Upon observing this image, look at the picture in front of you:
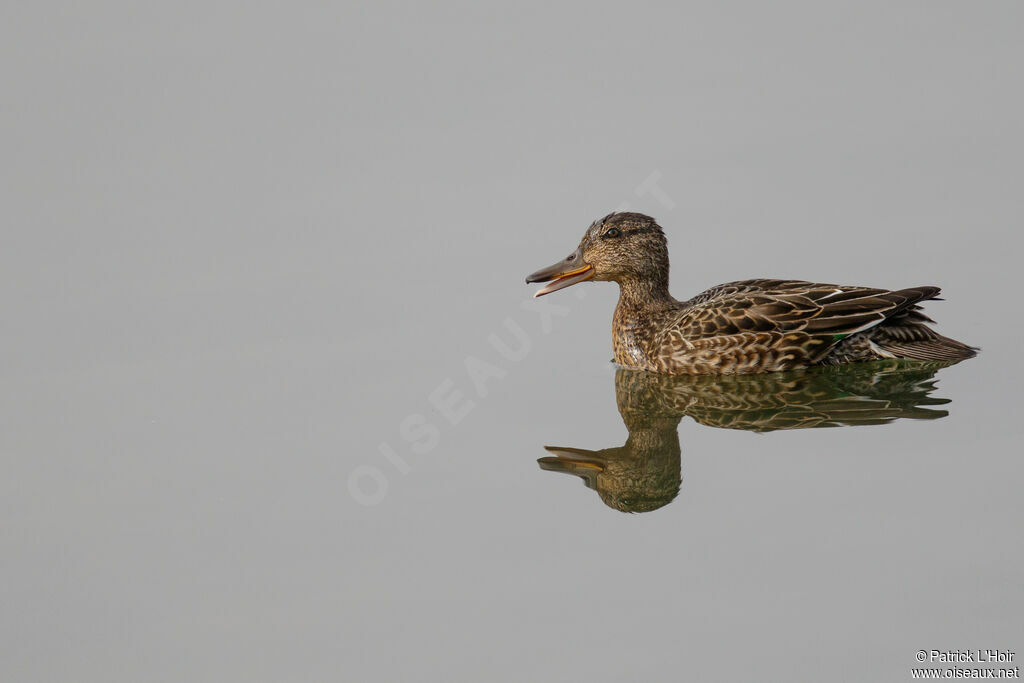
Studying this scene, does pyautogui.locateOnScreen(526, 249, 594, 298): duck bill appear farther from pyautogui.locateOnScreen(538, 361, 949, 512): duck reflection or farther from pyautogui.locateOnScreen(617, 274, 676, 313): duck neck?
pyautogui.locateOnScreen(538, 361, 949, 512): duck reflection

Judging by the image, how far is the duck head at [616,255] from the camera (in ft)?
47.6

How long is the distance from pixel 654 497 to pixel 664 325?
3.11m

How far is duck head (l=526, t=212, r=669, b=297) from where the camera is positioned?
1452 centimetres

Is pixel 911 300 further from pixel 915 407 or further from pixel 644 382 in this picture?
pixel 644 382

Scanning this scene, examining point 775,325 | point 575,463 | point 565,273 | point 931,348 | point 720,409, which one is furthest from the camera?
point 565,273

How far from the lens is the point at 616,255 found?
14.6 meters

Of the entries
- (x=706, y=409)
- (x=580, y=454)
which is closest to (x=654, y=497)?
(x=580, y=454)

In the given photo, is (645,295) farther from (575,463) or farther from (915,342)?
(575,463)

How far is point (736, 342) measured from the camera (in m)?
13.6

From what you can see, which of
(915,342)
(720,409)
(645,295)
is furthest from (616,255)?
(915,342)

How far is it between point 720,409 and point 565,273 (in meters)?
2.39

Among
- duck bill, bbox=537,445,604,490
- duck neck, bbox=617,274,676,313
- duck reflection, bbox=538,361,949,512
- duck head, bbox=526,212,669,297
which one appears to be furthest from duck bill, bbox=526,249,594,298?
duck bill, bbox=537,445,604,490

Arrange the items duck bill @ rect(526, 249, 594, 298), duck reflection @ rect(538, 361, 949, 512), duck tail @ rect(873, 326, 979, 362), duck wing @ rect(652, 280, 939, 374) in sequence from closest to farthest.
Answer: duck reflection @ rect(538, 361, 949, 512), duck tail @ rect(873, 326, 979, 362), duck wing @ rect(652, 280, 939, 374), duck bill @ rect(526, 249, 594, 298)

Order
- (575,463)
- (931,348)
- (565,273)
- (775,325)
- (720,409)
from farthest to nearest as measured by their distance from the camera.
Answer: (565,273), (775,325), (931,348), (720,409), (575,463)
